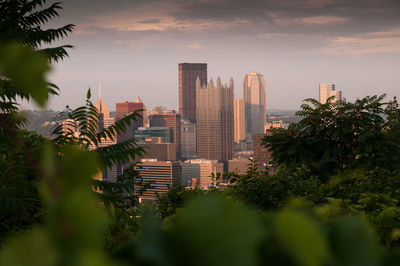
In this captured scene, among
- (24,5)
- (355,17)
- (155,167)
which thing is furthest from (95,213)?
(355,17)

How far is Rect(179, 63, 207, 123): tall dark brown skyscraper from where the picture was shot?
122688 mm

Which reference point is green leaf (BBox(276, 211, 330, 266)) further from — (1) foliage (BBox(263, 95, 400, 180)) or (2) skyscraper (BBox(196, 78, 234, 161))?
(2) skyscraper (BBox(196, 78, 234, 161))

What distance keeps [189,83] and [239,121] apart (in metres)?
22.2

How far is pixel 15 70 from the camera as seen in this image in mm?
240

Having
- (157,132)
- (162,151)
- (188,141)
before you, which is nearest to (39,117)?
(162,151)

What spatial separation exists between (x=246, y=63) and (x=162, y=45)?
944 inches

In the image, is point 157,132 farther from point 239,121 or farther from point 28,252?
point 28,252

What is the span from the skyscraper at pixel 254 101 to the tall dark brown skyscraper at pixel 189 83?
1481 centimetres

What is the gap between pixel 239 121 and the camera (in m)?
117

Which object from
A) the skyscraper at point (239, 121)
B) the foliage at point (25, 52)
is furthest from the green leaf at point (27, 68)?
the skyscraper at point (239, 121)

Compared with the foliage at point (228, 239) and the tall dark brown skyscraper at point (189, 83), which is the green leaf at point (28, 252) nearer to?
the foliage at point (228, 239)

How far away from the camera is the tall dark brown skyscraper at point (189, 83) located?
123 meters

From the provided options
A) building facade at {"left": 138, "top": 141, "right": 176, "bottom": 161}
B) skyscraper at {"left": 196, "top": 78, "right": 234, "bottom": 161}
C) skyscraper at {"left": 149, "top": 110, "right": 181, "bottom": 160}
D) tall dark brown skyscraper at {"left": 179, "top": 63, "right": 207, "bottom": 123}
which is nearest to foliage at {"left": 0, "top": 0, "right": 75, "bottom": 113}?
building facade at {"left": 138, "top": 141, "right": 176, "bottom": 161}

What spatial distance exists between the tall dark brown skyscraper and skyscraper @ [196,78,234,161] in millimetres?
4973
